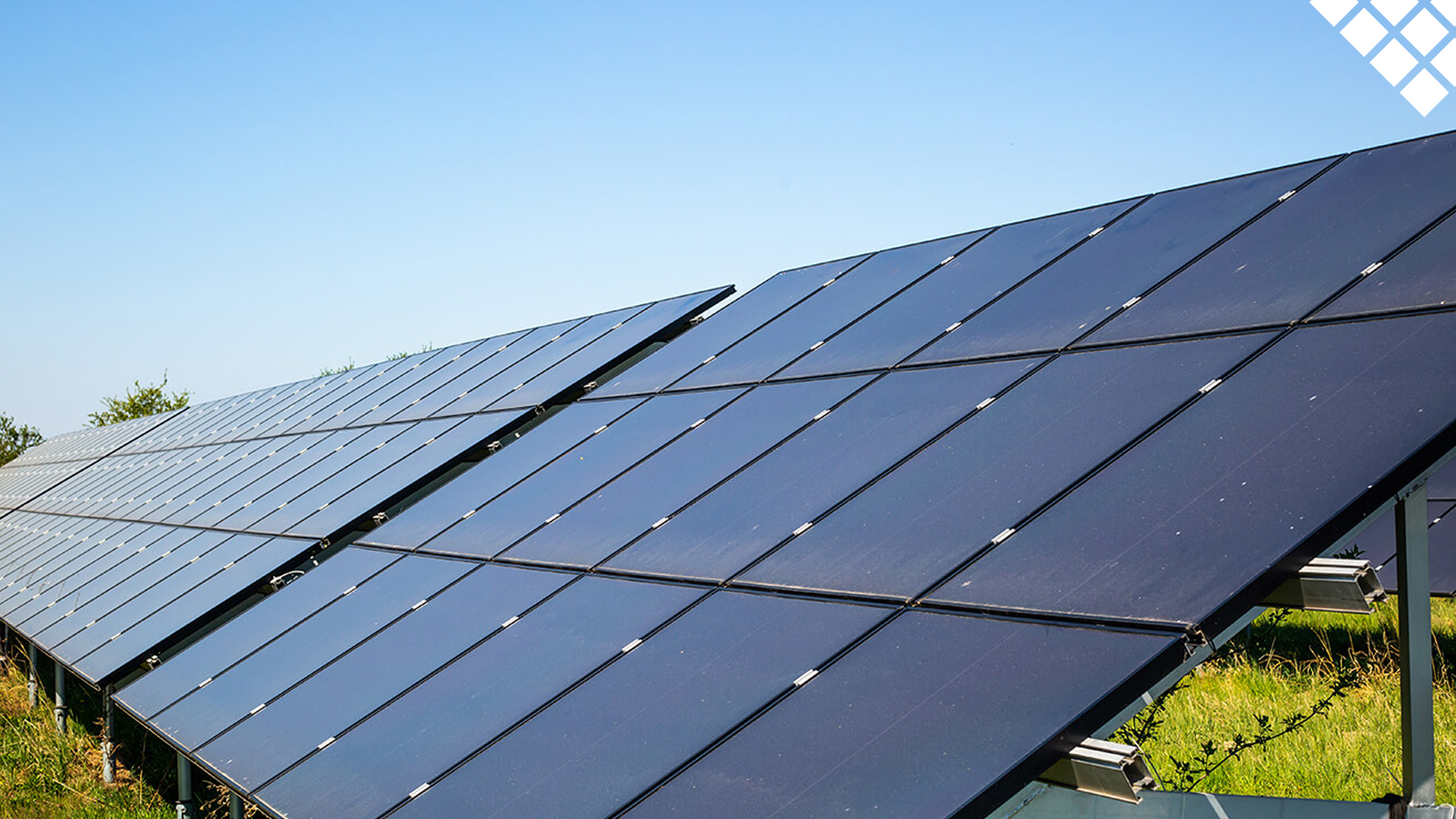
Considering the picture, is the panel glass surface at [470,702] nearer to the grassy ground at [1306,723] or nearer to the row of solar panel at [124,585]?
the grassy ground at [1306,723]

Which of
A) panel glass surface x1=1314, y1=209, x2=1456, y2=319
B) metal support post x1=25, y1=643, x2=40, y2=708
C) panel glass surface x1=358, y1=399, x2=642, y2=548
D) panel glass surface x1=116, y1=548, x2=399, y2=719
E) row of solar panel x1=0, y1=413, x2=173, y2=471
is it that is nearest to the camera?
panel glass surface x1=1314, y1=209, x2=1456, y2=319

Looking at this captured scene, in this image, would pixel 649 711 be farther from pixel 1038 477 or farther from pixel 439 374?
pixel 439 374

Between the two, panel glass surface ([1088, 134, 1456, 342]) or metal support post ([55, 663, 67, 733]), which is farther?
metal support post ([55, 663, 67, 733])

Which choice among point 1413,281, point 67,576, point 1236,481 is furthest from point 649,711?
point 67,576

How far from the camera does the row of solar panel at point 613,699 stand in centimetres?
391

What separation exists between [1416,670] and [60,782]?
12.3 m

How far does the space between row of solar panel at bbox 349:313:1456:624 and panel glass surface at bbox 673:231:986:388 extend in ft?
3.40

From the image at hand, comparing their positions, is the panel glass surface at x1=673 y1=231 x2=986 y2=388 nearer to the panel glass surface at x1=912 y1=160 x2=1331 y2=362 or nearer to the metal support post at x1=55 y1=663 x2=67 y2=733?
the panel glass surface at x1=912 y1=160 x2=1331 y2=362

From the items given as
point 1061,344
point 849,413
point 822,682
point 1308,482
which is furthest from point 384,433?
point 1308,482

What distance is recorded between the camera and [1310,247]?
596 cm

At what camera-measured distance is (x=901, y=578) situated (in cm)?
493

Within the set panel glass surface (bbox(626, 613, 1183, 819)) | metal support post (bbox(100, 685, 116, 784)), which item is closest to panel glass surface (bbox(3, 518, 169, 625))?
metal support post (bbox(100, 685, 116, 784))

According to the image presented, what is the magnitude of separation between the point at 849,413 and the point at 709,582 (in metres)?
1.70

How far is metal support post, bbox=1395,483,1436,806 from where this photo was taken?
4.21 meters
